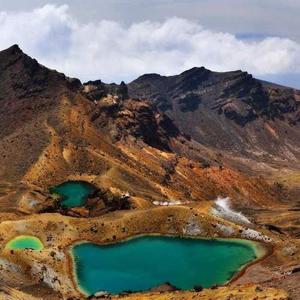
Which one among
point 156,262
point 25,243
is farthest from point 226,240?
point 25,243

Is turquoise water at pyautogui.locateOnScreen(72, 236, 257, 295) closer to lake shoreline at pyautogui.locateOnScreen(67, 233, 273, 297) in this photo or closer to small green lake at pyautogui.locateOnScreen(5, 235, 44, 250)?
lake shoreline at pyautogui.locateOnScreen(67, 233, 273, 297)

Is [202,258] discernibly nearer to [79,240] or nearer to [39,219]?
[79,240]

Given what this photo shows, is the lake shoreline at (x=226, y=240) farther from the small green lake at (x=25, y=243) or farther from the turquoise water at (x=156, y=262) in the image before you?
the small green lake at (x=25, y=243)

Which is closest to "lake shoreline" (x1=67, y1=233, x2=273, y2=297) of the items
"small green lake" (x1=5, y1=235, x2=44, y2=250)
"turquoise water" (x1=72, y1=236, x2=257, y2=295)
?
"turquoise water" (x1=72, y1=236, x2=257, y2=295)

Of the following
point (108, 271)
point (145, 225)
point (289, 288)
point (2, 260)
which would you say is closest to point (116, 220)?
point (145, 225)

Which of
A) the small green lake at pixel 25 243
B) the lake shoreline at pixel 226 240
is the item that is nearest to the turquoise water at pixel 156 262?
the lake shoreline at pixel 226 240

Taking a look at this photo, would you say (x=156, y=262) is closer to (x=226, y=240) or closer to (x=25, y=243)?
(x=226, y=240)
